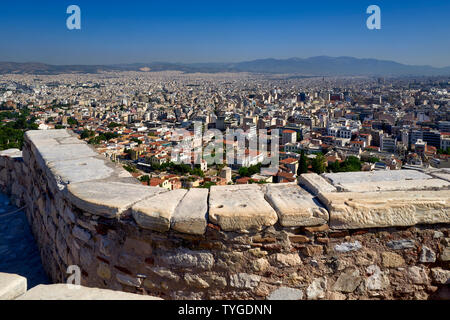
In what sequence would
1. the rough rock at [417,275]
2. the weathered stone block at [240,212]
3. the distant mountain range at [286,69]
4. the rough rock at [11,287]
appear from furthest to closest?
the distant mountain range at [286,69], the rough rock at [417,275], the weathered stone block at [240,212], the rough rock at [11,287]

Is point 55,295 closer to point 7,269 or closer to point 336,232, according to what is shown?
point 336,232

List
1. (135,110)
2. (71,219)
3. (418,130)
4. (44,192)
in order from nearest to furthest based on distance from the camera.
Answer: (71,219) < (44,192) < (418,130) < (135,110)

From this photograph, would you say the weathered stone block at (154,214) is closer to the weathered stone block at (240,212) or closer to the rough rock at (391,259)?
the weathered stone block at (240,212)

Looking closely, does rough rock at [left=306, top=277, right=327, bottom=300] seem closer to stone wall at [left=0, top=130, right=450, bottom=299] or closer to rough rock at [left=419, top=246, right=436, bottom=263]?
stone wall at [left=0, top=130, right=450, bottom=299]

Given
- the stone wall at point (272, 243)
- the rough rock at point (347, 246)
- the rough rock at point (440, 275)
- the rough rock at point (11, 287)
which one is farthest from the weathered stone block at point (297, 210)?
the rough rock at point (11, 287)

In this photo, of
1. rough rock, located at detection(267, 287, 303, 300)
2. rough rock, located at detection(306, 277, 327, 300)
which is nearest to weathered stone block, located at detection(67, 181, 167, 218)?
rough rock, located at detection(267, 287, 303, 300)

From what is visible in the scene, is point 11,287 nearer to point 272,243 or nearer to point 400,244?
point 272,243

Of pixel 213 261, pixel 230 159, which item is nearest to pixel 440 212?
pixel 213 261

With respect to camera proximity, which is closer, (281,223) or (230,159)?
(281,223)
